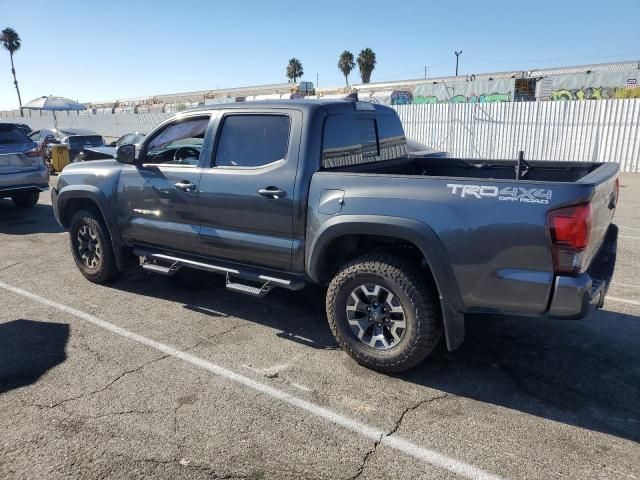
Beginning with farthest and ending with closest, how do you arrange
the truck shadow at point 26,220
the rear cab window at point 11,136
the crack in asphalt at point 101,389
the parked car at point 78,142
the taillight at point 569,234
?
the parked car at point 78,142 < the rear cab window at point 11,136 < the truck shadow at point 26,220 < the crack in asphalt at point 101,389 < the taillight at point 569,234

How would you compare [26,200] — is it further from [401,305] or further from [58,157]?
[401,305]

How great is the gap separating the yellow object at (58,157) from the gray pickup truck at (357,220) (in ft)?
43.1

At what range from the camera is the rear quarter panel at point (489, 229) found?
305cm

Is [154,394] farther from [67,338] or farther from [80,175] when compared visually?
[80,175]

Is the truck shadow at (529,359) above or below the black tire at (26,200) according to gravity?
below

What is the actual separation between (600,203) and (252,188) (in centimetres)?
254

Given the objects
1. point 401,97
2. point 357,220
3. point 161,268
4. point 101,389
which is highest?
point 401,97

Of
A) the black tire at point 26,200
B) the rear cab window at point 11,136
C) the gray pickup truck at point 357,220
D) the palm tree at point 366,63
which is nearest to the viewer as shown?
the gray pickup truck at point 357,220

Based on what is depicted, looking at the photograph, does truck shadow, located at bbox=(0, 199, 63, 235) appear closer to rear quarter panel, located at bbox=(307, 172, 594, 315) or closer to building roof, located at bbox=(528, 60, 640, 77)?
rear quarter panel, located at bbox=(307, 172, 594, 315)

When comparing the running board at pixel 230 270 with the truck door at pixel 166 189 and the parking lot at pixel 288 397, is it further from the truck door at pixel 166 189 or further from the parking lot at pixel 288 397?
the parking lot at pixel 288 397

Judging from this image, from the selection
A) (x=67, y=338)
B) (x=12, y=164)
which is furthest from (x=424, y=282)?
(x=12, y=164)

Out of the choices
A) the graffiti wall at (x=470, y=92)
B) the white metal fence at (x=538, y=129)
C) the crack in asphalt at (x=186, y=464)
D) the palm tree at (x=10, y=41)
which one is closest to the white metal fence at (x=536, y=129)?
the white metal fence at (x=538, y=129)

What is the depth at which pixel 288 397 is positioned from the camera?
11.5ft

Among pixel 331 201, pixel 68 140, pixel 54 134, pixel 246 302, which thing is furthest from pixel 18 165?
pixel 54 134
